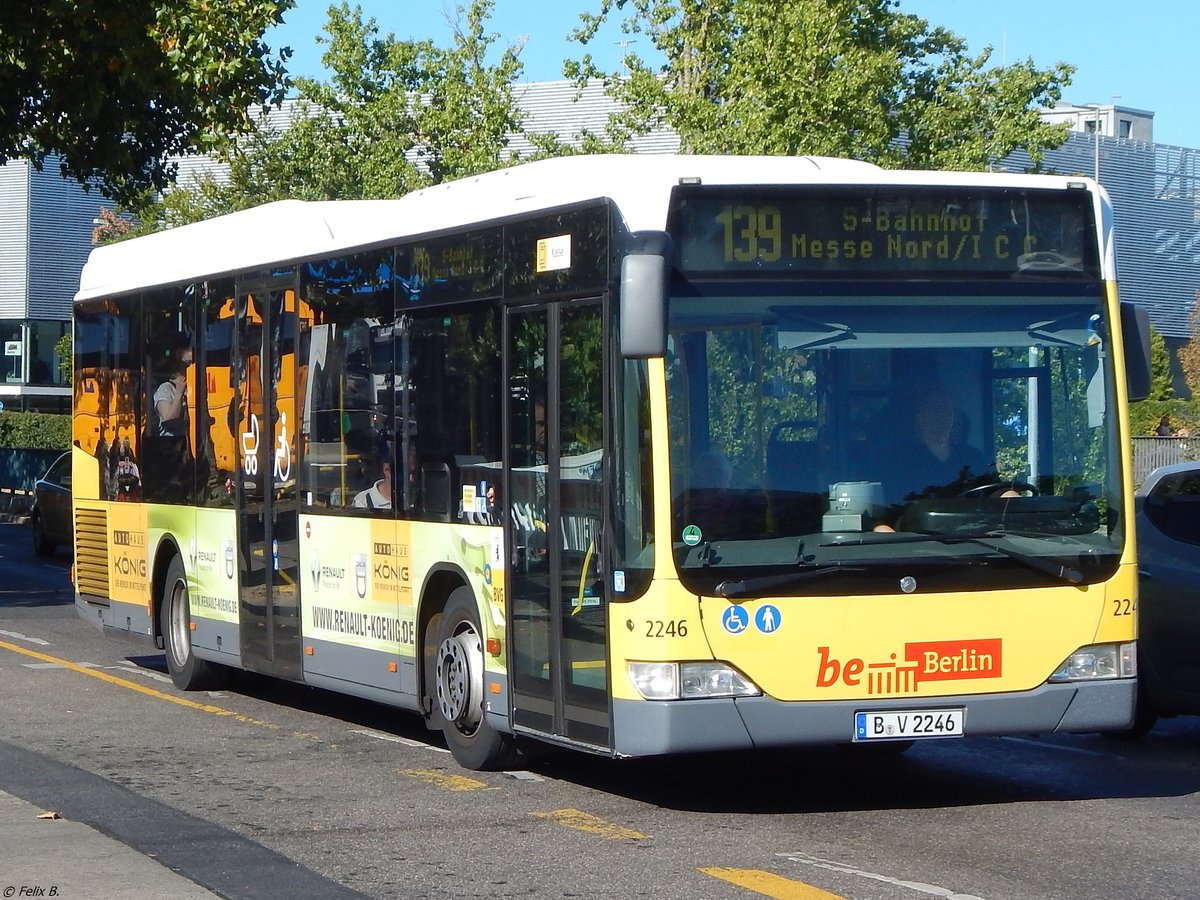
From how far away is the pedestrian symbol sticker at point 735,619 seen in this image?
8305mm

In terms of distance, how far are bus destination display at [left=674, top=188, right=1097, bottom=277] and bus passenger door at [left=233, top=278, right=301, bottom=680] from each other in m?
4.48

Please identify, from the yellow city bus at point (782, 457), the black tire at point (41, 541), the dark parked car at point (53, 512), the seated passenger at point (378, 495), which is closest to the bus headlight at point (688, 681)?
the yellow city bus at point (782, 457)

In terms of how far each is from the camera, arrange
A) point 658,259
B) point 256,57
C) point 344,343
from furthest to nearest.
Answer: point 256,57 < point 344,343 < point 658,259

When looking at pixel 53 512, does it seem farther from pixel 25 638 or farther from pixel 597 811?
pixel 597 811

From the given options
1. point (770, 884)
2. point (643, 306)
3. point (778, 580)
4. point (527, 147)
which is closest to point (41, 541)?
point (778, 580)

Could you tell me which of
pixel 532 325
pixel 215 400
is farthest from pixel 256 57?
pixel 532 325

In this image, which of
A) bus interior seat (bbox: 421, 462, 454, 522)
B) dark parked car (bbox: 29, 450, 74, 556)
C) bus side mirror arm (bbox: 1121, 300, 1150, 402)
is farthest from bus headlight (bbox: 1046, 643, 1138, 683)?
dark parked car (bbox: 29, 450, 74, 556)

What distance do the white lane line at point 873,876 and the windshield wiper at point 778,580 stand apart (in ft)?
3.72

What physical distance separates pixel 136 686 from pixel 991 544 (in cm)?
795

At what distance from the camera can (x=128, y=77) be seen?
64.7 ft

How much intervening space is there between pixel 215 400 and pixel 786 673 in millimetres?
6375

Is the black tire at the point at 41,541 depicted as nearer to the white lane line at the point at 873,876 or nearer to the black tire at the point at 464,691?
the black tire at the point at 464,691

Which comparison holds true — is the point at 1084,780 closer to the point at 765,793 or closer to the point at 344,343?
the point at 765,793

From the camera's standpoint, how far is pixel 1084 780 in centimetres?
994
